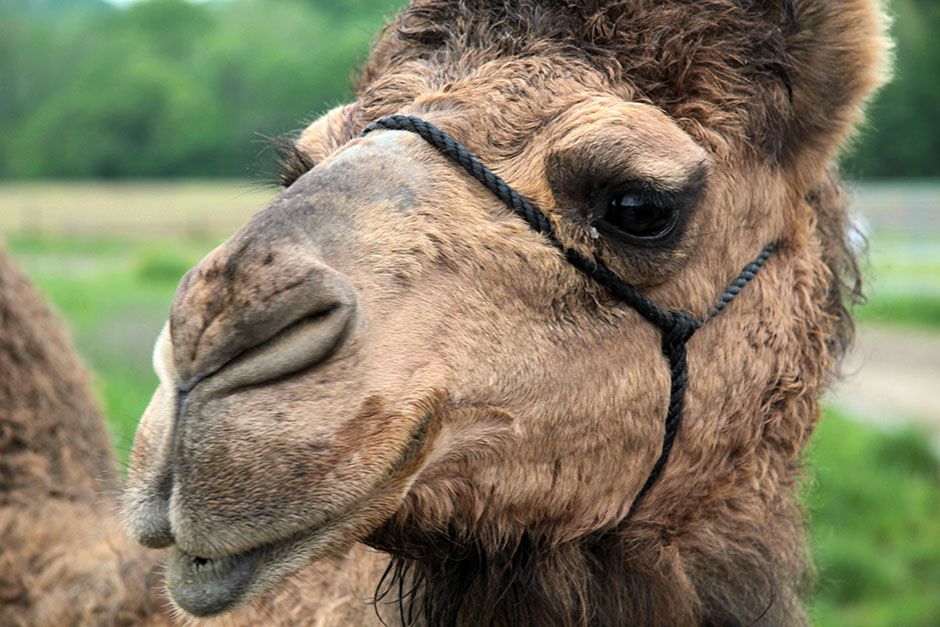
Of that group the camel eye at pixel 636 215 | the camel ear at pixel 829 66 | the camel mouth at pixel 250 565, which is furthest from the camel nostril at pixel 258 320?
the camel ear at pixel 829 66

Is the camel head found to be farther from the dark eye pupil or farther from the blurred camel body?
the blurred camel body

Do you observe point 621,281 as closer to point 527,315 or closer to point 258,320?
point 527,315

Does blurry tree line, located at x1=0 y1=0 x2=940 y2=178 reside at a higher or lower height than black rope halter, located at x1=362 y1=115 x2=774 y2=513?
lower

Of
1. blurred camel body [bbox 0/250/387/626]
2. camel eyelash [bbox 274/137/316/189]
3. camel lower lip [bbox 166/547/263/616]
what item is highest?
camel eyelash [bbox 274/137/316/189]

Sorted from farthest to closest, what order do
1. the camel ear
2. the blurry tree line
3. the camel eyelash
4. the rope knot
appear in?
the blurry tree line < the camel ear < the camel eyelash < the rope knot

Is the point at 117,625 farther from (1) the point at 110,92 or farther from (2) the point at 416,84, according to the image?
(1) the point at 110,92

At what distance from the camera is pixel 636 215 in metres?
2.39

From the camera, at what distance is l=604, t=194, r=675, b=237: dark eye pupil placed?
2.38 metres

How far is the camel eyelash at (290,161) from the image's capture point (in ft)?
8.65

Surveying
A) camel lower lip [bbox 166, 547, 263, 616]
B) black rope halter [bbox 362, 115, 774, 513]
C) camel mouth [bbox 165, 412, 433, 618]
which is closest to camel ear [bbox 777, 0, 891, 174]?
black rope halter [bbox 362, 115, 774, 513]

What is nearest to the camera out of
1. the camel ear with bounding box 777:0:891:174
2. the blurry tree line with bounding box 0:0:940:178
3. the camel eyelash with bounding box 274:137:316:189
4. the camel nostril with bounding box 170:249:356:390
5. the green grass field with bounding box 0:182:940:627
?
the camel nostril with bounding box 170:249:356:390

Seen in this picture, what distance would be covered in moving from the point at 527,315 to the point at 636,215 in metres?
0.32

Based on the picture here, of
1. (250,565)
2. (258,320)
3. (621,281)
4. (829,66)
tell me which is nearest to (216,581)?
(250,565)

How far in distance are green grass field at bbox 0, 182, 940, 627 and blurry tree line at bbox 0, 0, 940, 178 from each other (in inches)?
809
